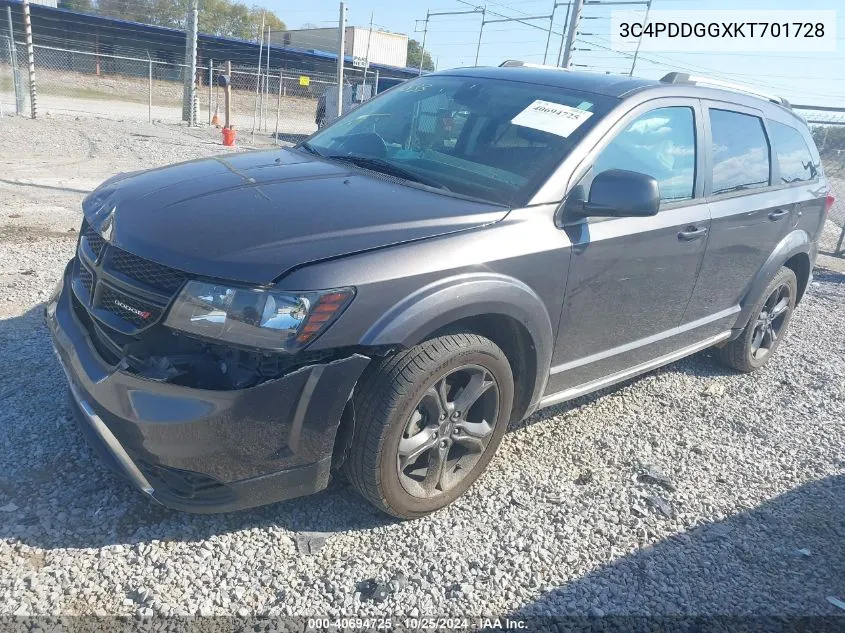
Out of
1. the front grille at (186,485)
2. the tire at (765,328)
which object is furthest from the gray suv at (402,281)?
the tire at (765,328)

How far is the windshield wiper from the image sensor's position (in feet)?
10.1

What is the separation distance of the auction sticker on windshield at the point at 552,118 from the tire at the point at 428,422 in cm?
115

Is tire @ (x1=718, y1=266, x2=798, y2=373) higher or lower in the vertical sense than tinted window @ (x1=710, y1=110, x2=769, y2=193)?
lower

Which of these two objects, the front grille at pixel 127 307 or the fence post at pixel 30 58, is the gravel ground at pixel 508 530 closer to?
the front grille at pixel 127 307

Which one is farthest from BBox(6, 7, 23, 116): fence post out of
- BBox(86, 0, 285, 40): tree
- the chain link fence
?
BBox(86, 0, 285, 40): tree

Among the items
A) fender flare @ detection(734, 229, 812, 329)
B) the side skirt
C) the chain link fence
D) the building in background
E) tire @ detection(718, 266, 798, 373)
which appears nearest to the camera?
the side skirt

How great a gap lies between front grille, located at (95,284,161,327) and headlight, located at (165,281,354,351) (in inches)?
7.1

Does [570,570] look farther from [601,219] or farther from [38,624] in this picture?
[38,624]

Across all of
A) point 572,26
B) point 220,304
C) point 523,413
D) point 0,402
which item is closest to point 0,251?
point 0,402

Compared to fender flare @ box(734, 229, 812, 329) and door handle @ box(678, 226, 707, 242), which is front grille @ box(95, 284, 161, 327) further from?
fender flare @ box(734, 229, 812, 329)

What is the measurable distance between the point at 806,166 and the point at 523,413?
3.38 m

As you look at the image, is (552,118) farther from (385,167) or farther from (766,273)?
(766,273)

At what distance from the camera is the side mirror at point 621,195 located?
9.39 feet

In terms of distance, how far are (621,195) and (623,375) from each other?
1222 mm
